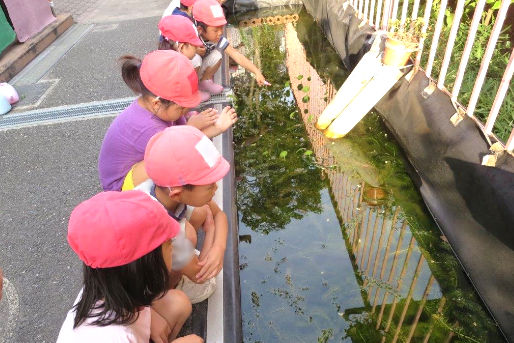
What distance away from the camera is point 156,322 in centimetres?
178

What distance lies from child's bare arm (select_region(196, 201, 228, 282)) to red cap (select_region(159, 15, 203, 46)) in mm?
1521

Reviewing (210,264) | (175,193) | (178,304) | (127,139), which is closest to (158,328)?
(178,304)

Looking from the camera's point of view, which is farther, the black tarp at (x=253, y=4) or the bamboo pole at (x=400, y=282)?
the black tarp at (x=253, y=4)

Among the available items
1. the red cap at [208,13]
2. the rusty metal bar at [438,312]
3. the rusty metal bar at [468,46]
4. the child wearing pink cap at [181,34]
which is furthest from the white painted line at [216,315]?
the red cap at [208,13]

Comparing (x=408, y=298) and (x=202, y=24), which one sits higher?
(x=202, y=24)

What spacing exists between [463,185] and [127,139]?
7.39 ft

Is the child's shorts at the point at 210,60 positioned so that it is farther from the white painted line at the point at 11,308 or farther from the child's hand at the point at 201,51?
the white painted line at the point at 11,308

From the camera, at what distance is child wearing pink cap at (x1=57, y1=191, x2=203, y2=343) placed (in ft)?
4.43

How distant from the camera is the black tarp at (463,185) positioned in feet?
7.34

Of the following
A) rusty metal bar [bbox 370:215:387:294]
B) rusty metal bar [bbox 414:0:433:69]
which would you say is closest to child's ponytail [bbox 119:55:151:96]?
rusty metal bar [bbox 370:215:387:294]

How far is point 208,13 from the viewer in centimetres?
359

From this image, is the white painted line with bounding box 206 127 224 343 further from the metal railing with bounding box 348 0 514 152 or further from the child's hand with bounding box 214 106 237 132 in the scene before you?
the metal railing with bounding box 348 0 514 152

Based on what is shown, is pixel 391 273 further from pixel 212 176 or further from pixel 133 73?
pixel 133 73

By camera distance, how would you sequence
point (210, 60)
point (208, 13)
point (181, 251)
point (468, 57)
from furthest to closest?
point (210, 60)
point (208, 13)
point (468, 57)
point (181, 251)
